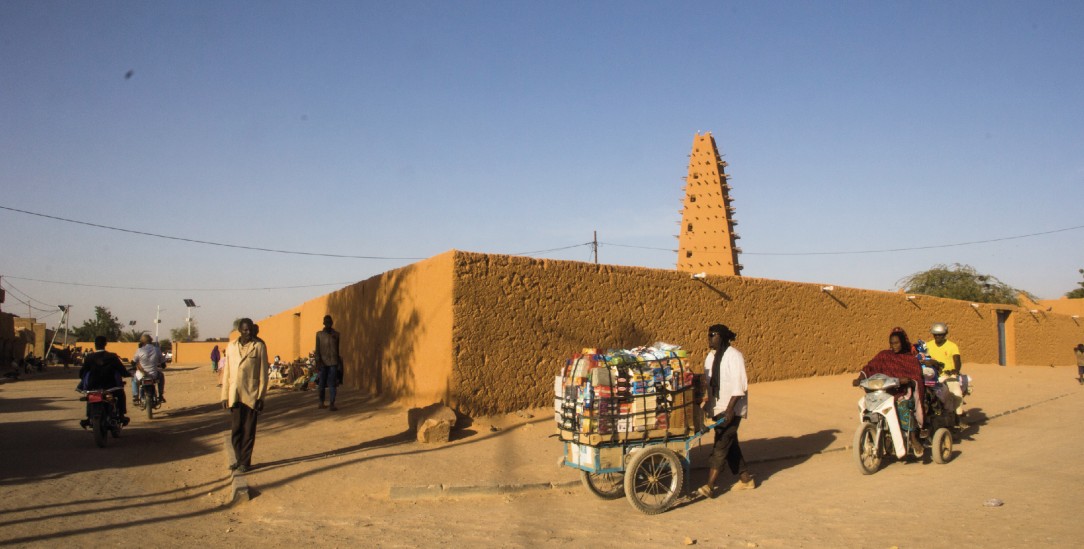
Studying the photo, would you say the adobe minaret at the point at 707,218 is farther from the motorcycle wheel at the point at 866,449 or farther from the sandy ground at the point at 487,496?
the motorcycle wheel at the point at 866,449

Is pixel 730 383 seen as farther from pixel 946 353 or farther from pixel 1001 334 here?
pixel 1001 334

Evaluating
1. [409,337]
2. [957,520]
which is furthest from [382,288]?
[957,520]

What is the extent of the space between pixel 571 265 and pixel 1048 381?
1675 centimetres

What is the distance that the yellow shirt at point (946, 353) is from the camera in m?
10.4

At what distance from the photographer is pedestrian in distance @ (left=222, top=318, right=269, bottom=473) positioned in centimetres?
817

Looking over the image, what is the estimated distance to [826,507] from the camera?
664 cm

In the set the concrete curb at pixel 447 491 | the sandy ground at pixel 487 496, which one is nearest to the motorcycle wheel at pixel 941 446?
the sandy ground at pixel 487 496

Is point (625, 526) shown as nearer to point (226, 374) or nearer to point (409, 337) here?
point (226, 374)

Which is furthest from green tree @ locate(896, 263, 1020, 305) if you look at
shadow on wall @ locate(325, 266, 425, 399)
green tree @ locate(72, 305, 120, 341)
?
green tree @ locate(72, 305, 120, 341)

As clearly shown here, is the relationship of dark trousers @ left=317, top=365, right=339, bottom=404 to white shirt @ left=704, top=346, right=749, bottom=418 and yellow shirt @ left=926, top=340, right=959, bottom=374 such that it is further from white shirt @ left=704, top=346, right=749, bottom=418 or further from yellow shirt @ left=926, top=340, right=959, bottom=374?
yellow shirt @ left=926, top=340, right=959, bottom=374

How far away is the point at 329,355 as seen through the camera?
41.3 feet

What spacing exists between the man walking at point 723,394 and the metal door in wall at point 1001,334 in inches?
931

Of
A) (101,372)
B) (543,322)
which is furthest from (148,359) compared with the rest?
(543,322)

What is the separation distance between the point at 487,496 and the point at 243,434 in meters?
2.97
